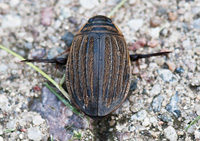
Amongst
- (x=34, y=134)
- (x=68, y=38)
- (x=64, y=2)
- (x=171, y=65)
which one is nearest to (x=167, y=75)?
(x=171, y=65)

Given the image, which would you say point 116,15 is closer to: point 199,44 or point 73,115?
point 199,44

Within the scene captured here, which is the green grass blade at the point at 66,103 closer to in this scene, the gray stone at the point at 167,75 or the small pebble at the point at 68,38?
the small pebble at the point at 68,38

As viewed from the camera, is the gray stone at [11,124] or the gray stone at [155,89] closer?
the gray stone at [11,124]

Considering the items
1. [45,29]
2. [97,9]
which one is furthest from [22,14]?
[97,9]

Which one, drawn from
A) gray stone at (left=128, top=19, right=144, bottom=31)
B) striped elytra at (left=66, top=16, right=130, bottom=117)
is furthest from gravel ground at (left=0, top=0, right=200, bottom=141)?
striped elytra at (left=66, top=16, right=130, bottom=117)

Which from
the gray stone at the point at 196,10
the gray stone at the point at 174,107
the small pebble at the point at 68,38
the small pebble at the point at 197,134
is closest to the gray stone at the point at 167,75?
the gray stone at the point at 174,107

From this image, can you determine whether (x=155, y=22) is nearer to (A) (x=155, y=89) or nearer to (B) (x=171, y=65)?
(B) (x=171, y=65)

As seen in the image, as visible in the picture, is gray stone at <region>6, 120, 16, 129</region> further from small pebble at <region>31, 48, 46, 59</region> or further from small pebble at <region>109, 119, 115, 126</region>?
small pebble at <region>109, 119, 115, 126</region>
